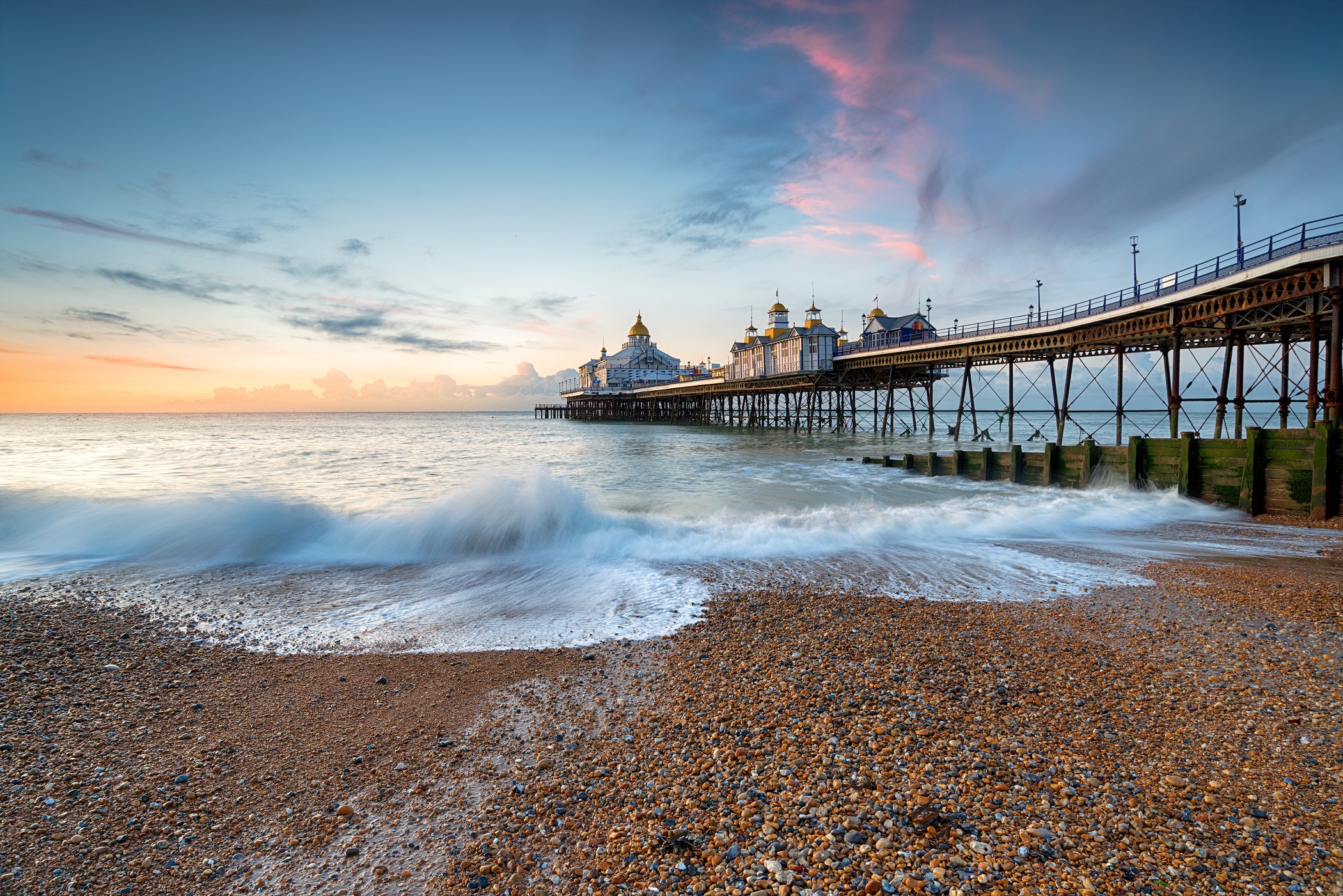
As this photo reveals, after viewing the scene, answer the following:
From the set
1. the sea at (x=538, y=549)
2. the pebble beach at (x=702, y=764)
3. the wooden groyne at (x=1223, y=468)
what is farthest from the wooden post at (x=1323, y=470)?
the pebble beach at (x=702, y=764)

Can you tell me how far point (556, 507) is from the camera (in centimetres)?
1189

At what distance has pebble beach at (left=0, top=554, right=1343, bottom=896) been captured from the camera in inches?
114

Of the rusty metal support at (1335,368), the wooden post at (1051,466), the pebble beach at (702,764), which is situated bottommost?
the pebble beach at (702,764)

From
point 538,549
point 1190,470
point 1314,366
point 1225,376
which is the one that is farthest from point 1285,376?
point 538,549

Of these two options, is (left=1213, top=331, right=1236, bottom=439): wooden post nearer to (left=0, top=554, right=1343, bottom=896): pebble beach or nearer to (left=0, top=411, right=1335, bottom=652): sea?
(left=0, top=411, right=1335, bottom=652): sea

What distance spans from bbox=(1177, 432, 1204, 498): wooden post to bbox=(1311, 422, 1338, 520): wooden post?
2.20 meters

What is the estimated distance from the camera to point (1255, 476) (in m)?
→ 12.5

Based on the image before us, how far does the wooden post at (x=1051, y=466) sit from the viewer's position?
56.3 feet

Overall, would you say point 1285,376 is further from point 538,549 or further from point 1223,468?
point 538,549

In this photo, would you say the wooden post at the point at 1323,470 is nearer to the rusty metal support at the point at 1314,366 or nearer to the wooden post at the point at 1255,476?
the wooden post at the point at 1255,476

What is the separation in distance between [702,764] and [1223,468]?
15.9 metres

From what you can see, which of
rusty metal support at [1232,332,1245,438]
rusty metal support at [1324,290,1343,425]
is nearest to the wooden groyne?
rusty metal support at [1324,290,1343,425]

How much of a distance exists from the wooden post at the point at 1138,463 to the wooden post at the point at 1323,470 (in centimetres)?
→ 348

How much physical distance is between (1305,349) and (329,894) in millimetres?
38249
